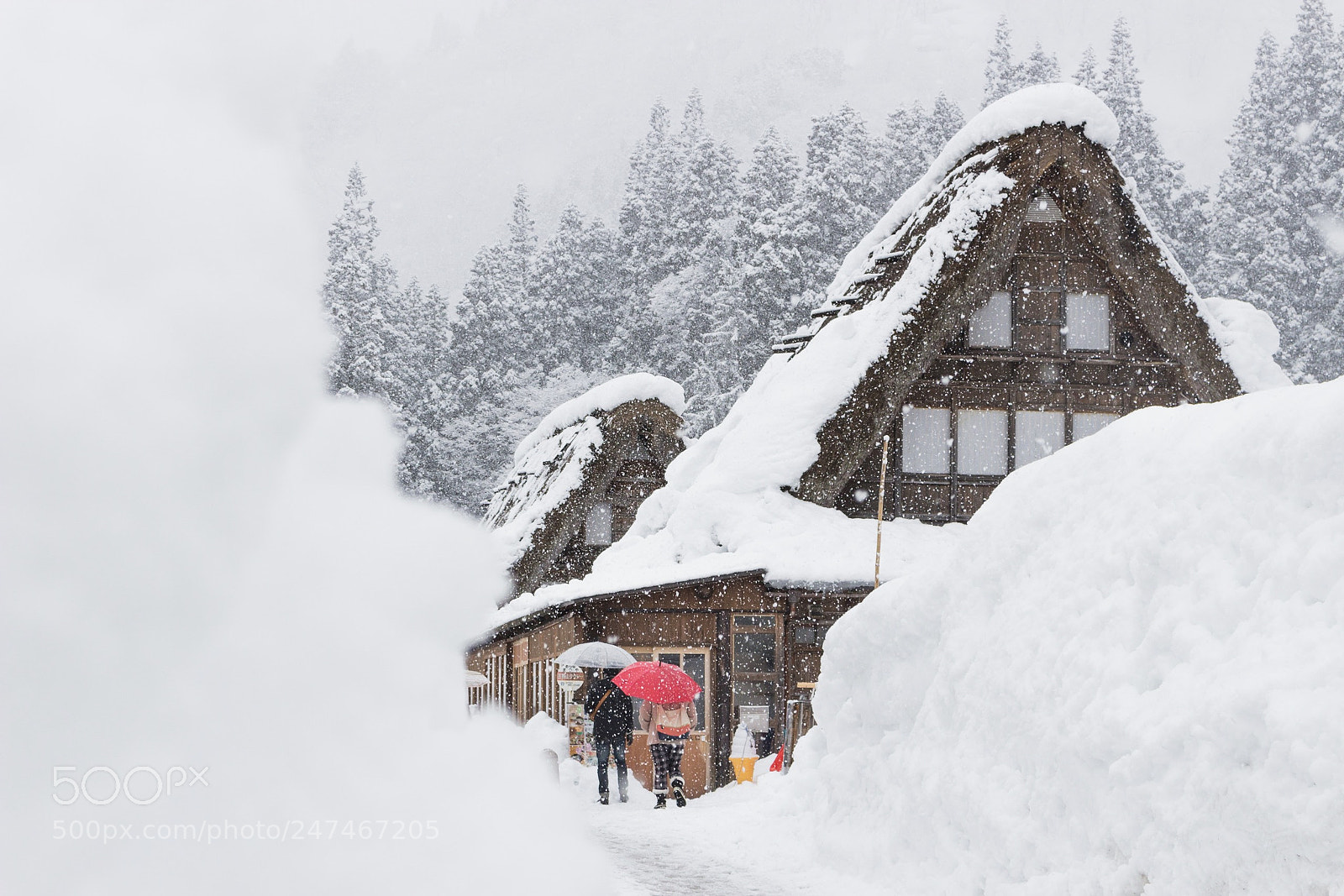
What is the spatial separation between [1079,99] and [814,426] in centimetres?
705

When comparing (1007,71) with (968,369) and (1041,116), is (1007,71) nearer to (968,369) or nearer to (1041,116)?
(1041,116)

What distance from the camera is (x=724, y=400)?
173 ft

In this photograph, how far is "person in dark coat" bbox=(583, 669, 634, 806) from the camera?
56.5 ft

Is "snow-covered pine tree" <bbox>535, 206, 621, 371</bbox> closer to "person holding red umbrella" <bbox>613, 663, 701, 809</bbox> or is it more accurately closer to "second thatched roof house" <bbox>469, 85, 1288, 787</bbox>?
"second thatched roof house" <bbox>469, 85, 1288, 787</bbox>

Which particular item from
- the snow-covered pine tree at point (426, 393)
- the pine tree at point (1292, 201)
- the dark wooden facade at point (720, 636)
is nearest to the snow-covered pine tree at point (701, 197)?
the snow-covered pine tree at point (426, 393)

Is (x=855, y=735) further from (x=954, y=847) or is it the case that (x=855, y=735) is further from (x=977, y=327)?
(x=977, y=327)

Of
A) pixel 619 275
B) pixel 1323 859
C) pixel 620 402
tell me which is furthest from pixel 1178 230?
pixel 1323 859

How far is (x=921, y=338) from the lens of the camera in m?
23.9

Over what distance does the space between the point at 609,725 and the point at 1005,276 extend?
11.7 metres

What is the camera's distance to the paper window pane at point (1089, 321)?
25016mm

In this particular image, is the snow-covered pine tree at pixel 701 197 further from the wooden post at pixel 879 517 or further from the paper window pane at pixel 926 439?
the wooden post at pixel 879 517

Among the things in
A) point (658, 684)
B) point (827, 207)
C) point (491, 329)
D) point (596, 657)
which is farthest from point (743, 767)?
point (491, 329)

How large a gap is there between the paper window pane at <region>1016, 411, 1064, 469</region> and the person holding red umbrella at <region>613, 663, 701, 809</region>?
9.57m

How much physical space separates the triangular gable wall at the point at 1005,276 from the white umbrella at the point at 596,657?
16.9 ft
